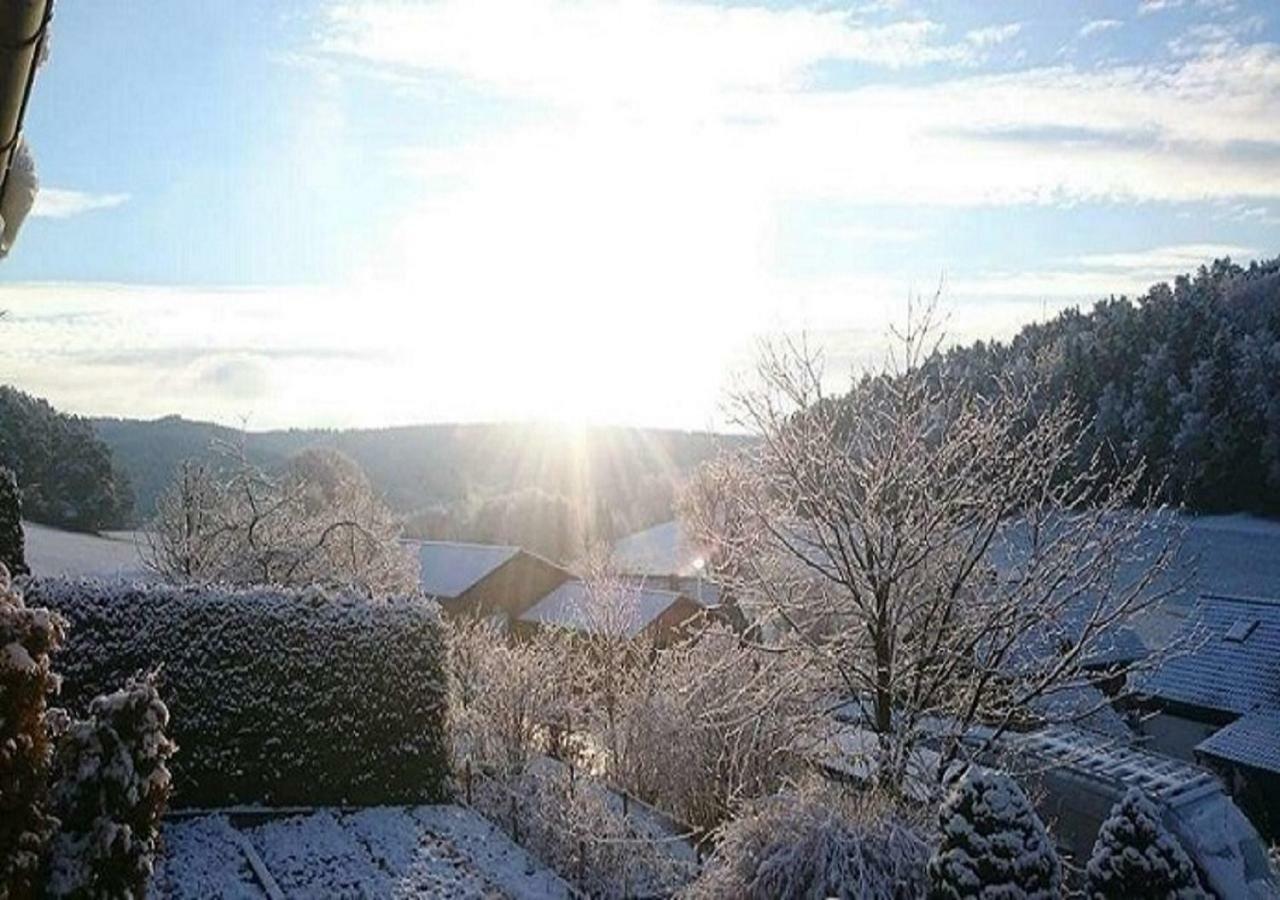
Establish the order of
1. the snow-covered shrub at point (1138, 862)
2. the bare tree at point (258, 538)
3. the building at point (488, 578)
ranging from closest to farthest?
the snow-covered shrub at point (1138, 862) < the bare tree at point (258, 538) < the building at point (488, 578)

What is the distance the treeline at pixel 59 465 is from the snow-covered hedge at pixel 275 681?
97.2 ft

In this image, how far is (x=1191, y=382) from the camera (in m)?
39.3

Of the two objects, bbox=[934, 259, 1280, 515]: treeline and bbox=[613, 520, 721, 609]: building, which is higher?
bbox=[934, 259, 1280, 515]: treeline

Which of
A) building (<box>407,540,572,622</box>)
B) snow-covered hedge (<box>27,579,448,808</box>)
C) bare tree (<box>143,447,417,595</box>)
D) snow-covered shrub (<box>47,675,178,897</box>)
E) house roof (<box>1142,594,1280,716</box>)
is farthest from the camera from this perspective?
building (<box>407,540,572,622</box>)

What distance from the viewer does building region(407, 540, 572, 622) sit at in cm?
3512

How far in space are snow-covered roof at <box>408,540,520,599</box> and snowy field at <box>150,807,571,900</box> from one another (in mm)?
22540

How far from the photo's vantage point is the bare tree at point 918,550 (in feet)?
35.8

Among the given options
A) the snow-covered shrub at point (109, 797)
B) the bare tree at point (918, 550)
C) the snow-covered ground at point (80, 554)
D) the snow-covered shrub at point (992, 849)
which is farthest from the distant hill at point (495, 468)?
the snow-covered shrub at point (109, 797)

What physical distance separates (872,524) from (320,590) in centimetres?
679

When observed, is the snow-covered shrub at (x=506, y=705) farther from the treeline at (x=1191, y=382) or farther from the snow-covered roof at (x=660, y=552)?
the treeline at (x=1191, y=382)

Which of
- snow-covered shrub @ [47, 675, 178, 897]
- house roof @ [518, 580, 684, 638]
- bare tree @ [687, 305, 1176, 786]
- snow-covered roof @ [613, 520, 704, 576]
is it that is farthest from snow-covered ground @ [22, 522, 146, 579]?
snow-covered roof @ [613, 520, 704, 576]

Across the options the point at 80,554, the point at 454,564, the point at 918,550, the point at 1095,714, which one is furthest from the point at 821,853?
the point at 454,564

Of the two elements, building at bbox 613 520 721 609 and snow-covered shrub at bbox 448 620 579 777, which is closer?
snow-covered shrub at bbox 448 620 579 777

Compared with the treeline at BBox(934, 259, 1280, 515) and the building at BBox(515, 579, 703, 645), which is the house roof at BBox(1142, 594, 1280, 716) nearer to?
the building at BBox(515, 579, 703, 645)
